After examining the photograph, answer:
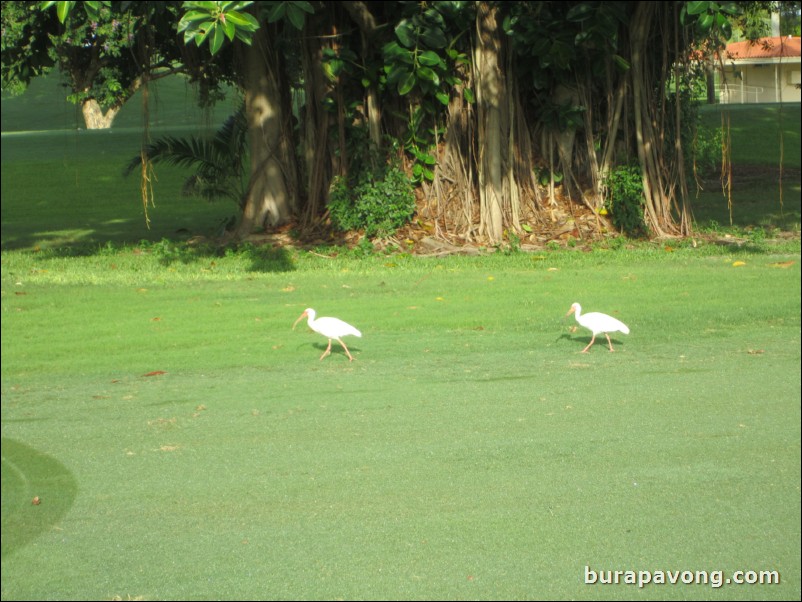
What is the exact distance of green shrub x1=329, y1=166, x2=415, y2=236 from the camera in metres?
16.3

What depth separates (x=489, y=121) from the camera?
51.9 feet

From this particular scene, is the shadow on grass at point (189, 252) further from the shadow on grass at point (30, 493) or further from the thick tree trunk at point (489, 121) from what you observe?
the shadow on grass at point (30, 493)

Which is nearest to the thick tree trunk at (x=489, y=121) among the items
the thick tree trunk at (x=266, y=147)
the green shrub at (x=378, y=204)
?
the green shrub at (x=378, y=204)

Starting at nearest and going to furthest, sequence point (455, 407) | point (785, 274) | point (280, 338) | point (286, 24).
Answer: point (455, 407)
point (280, 338)
point (785, 274)
point (286, 24)

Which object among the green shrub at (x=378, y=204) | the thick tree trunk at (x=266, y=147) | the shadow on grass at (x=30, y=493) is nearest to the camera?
the shadow on grass at (x=30, y=493)

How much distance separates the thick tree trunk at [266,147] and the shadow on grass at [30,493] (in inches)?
444

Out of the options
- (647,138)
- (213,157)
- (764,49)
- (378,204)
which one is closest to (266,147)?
(213,157)

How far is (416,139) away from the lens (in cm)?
1644

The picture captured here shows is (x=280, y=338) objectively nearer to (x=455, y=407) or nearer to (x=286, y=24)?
(x=455, y=407)

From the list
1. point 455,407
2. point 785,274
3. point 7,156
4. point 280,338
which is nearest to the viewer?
point 455,407

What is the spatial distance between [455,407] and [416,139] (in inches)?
385

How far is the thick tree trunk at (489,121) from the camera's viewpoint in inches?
618

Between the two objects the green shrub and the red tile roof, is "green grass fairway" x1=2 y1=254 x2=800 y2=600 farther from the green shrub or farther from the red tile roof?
the red tile roof

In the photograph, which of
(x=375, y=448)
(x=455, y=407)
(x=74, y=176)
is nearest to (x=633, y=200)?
(x=455, y=407)
